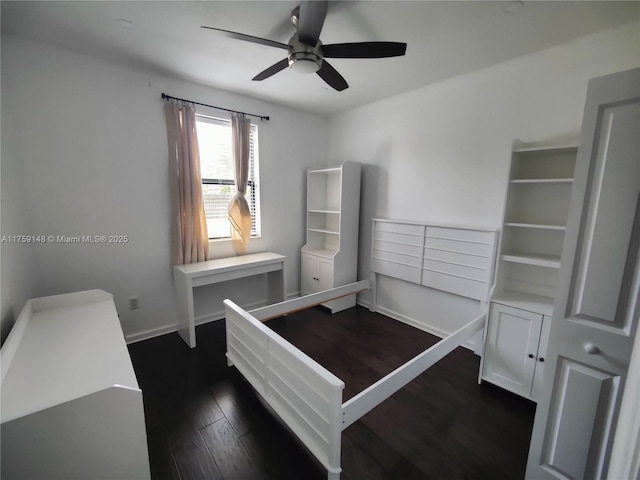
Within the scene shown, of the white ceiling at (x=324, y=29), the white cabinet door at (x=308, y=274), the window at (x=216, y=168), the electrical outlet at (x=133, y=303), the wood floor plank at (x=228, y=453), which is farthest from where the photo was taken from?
the white cabinet door at (x=308, y=274)

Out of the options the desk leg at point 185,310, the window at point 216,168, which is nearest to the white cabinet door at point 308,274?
the window at point 216,168

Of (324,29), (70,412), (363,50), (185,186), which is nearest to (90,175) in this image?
(185,186)

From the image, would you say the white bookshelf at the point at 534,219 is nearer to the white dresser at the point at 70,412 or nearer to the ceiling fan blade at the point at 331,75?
the ceiling fan blade at the point at 331,75

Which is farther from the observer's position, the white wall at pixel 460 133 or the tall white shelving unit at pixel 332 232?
the tall white shelving unit at pixel 332 232

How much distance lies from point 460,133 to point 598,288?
208 cm

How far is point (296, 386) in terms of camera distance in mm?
1539

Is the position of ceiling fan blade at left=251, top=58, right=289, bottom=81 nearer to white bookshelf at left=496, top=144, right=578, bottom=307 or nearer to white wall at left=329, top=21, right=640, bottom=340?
white wall at left=329, top=21, right=640, bottom=340

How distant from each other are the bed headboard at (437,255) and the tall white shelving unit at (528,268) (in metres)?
0.21

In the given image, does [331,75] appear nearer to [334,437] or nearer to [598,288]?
[598,288]

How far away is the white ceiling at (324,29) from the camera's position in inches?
66.5

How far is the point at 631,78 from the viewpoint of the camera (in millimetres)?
981

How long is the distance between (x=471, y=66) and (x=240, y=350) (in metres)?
3.18

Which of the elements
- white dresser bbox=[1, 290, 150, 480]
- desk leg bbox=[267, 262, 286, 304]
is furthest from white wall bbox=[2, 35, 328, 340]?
desk leg bbox=[267, 262, 286, 304]

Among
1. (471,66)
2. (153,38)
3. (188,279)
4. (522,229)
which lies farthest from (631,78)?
(188,279)
